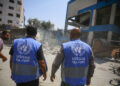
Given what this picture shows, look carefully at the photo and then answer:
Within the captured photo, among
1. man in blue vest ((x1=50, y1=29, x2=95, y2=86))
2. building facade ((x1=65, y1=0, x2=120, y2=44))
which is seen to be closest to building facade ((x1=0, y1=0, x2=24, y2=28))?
building facade ((x1=65, y1=0, x2=120, y2=44))

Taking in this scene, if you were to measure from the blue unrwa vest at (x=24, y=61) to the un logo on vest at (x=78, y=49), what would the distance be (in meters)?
0.74

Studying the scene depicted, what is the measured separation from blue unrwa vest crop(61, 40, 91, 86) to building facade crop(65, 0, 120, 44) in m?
12.5

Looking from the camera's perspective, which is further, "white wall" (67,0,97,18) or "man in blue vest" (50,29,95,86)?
"white wall" (67,0,97,18)

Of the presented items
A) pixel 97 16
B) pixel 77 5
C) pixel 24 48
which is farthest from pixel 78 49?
pixel 77 5

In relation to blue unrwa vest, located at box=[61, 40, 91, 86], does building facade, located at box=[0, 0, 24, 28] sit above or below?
above

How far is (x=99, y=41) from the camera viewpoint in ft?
31.2

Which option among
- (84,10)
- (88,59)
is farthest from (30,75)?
(84,10)

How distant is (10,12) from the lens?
34.6 metres

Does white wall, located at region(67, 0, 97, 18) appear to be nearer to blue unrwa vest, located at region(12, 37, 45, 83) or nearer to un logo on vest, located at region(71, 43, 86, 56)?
un logo on vest, located at region(71, 43, 86, 56)

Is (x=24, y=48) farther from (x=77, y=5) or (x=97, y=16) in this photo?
(x=77, y=5)

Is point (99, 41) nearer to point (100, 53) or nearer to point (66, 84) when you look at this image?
point (100, 53)

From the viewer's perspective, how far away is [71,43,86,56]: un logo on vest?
5.09 feet

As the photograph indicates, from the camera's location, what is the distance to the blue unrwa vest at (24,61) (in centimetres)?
158

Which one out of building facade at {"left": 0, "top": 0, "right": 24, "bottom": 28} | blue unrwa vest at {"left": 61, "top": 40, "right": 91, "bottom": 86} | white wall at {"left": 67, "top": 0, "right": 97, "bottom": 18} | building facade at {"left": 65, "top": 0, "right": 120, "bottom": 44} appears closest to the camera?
blue unrwa vest at {"left": 61, "top": 40, "right": 91, "bottom": 86}
